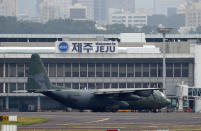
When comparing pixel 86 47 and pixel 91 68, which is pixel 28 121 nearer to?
pixel 86 47

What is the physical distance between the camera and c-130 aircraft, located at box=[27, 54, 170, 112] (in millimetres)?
114125

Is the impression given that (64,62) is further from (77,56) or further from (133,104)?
(133,104)

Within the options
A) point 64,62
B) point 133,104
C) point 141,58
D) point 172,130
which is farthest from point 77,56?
point 172,130

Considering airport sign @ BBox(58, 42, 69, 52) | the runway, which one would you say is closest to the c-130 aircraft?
the runway

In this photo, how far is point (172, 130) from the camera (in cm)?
8894

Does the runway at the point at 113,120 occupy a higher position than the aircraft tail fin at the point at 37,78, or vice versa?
the aircraft tail fin at the point at 37,78

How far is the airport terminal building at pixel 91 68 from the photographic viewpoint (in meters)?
148

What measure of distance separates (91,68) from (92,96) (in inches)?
1375

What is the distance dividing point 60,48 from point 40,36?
22817 mm

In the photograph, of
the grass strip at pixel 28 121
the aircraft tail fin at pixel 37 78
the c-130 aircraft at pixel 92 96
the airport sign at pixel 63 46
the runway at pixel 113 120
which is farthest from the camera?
the airport sign at pixel 63 46

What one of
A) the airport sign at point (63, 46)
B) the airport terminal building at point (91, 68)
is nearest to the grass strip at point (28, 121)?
the airport terminal building at point (91, 68)

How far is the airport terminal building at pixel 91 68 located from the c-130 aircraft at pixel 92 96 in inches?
1220

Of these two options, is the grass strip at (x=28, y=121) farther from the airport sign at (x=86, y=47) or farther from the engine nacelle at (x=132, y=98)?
the airport sign at (x=86, y=47)

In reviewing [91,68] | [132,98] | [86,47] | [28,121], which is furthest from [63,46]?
[28,121]
